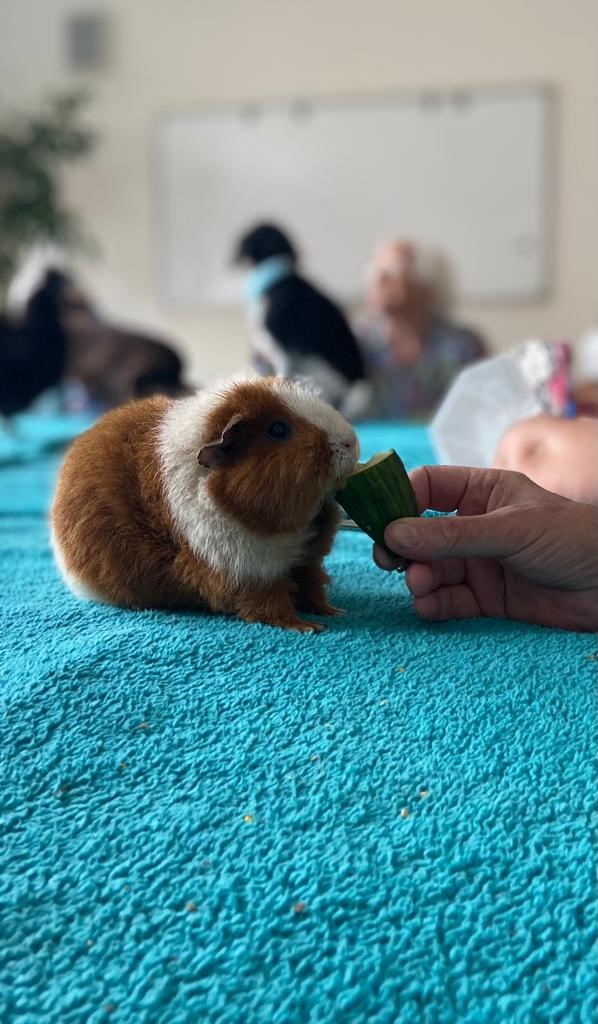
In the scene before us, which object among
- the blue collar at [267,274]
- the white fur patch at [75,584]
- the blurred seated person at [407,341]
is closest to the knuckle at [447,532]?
the white fur patch at [75,584]

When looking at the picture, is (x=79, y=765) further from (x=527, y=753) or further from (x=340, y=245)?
(x=340, y=245)

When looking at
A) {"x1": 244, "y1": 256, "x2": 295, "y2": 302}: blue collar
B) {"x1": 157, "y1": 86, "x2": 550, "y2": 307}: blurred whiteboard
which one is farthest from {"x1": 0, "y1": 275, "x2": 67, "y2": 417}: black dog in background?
{"x1": 157, "y1": 86, "x2": 550, "y2": 307}: blurred whiteboard

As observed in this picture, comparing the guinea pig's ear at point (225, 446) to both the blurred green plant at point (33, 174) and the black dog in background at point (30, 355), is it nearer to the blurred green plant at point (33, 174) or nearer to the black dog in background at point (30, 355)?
the black dog in background at point (30, 355)

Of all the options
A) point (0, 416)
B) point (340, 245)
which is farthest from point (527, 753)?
point (340, 245)

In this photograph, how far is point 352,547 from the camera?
3.53ft

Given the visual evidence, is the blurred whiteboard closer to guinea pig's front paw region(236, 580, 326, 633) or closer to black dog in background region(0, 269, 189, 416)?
black dog in background region(0, 269, 189, 416)

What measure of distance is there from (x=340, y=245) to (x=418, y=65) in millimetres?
793

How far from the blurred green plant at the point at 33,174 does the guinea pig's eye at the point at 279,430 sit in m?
3.27

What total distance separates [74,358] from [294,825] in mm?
2424

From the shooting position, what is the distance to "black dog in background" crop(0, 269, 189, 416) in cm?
257

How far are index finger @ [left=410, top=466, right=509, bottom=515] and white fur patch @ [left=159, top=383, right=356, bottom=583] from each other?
12 cm

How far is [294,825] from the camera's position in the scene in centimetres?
46

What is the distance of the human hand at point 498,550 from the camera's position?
0.66 metres

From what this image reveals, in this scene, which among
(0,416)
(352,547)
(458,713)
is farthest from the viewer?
(0,416)
